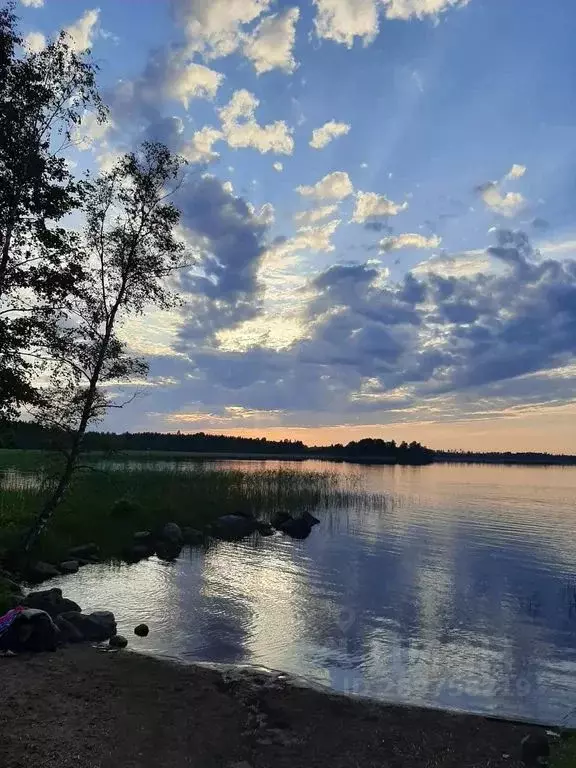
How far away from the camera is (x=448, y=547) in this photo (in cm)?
3241

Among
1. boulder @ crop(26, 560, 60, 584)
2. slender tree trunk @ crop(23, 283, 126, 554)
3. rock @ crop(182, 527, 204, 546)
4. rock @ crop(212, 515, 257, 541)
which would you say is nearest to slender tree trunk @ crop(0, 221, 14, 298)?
slender tree trunk @ crop(23, 283, 126, 554)

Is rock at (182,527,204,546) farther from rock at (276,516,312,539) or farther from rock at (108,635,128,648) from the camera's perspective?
rock at (108,635,128,648)

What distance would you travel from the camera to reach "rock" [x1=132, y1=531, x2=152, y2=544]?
29.4 meters

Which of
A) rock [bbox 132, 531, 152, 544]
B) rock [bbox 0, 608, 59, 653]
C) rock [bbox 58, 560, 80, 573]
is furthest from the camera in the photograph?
rock [bbox 132, 531, 152, 544]

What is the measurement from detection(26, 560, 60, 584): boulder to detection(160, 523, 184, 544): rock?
8.73 meters

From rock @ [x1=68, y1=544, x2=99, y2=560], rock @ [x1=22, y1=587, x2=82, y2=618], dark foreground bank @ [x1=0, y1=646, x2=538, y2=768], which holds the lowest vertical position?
dark foreground bank @ [x1=0, y1=646, x2=538, y2=768]

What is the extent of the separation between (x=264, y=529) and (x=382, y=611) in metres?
19.3

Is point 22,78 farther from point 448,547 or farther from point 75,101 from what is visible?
point 448,547

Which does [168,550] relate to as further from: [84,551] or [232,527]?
[232,527]

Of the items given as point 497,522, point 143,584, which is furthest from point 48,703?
point 497,522

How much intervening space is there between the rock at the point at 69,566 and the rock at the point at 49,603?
7302 mm

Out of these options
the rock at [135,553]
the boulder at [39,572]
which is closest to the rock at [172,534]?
the rock at [135,553]

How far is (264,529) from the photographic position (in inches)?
1502

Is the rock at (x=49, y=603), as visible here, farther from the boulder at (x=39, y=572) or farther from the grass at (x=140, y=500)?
the boulder at (x=39, y=572)
